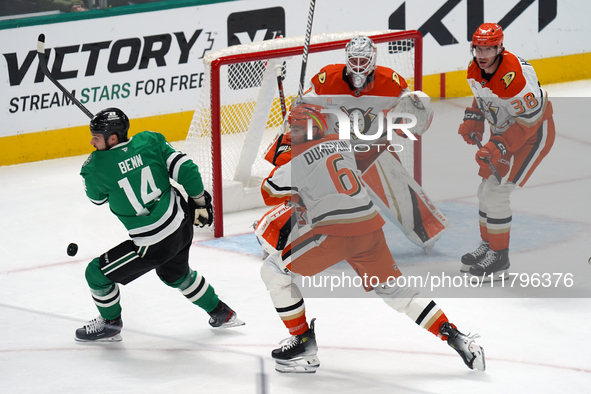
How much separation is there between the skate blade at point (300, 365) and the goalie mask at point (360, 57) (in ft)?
4.66

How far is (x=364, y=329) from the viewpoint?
356cm

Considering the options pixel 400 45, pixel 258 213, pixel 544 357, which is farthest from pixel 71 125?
pixel 544 357

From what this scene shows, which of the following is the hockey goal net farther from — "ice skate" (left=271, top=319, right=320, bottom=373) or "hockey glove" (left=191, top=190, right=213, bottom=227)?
"ice skate" (left=271, top=319, right=320, bottom=373)

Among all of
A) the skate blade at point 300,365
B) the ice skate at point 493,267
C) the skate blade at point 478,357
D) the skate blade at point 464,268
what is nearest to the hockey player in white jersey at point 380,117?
the skate blade at point 464,268

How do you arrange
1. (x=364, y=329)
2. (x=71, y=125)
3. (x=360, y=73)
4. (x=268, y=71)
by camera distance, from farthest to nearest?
(x=71, y=125) → (x=268, y=71) → (x=360, y=73) → (x=364, y=329)

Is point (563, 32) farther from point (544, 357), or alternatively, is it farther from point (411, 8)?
point (544, 357)

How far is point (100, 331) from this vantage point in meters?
3.50

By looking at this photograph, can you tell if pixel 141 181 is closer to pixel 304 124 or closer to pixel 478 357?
pixel 304 124

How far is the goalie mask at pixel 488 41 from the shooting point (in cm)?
377

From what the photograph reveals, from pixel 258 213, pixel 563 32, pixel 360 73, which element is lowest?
pixel 258 213

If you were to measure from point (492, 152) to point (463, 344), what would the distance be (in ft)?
3.95

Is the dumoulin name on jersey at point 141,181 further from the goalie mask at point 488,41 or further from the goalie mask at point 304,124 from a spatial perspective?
the goalie mask at point 488,41

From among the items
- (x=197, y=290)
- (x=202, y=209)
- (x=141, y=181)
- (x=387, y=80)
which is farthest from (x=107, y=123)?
(x=387, y=80)

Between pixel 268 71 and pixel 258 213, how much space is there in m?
0.86
